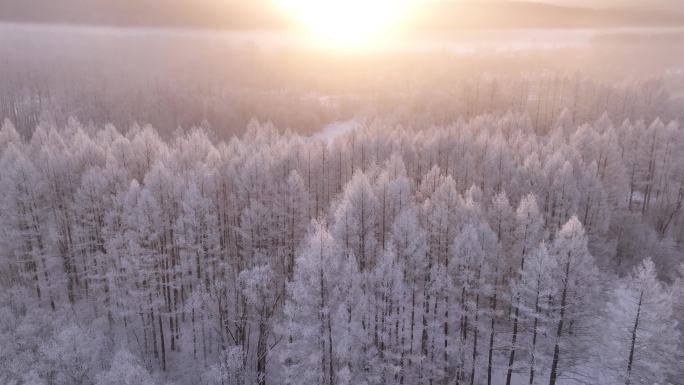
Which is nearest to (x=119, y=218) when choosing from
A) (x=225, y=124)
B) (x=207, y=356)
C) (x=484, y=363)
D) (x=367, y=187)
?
(x=207, y=356)

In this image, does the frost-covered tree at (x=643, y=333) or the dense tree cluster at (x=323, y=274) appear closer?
the frost-covered tree at (x=643, y=333)

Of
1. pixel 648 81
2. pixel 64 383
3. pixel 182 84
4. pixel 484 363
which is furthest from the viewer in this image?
pixel 182 84

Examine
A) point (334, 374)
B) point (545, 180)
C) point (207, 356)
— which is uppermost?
point (545, 180)

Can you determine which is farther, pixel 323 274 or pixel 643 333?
pixel 323 274

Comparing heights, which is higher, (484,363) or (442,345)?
(442,345)

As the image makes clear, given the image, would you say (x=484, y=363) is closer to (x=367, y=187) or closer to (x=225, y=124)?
(x=367, y=187)

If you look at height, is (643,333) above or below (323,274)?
below

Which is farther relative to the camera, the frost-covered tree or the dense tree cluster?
the dense tree cluster

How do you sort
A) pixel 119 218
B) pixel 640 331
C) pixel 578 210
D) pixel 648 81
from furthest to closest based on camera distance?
pixel 648 81 → pixel 578 210 → pixel 119 218 → pixel 640 331
